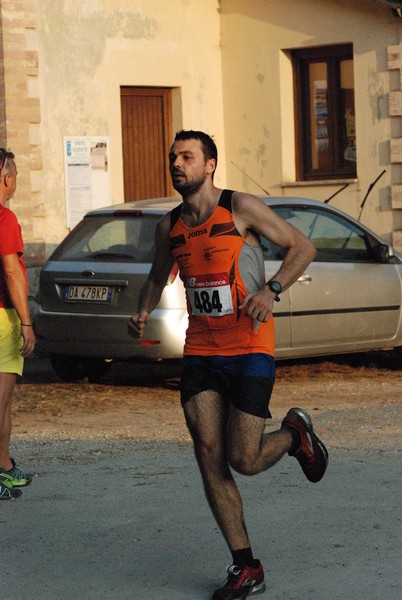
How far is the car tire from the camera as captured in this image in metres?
12.7

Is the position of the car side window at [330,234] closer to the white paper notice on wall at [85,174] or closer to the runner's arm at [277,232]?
the white paper notice on wall at [85,174]

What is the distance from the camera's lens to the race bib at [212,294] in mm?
5910

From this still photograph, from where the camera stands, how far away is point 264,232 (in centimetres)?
598

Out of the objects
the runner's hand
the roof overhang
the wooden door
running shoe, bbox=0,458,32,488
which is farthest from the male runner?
the wooden door

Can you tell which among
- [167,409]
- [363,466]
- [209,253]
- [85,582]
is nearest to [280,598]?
[85,582]

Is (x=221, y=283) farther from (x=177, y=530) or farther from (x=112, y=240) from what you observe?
(x=112, y=240)

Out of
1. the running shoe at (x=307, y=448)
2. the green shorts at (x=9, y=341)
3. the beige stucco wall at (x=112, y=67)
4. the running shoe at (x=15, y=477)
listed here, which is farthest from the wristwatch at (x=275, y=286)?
the beige stucco wall at (x=112, y=67)

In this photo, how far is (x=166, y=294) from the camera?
38.1 feet

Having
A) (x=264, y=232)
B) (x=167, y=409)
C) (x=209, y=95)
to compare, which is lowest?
(x=167, y=409)

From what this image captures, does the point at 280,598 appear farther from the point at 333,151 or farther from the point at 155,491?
the point at 333,151

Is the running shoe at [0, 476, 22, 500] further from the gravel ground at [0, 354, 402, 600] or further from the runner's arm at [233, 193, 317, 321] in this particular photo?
the runner's arm at [233, 193, 317, 321]

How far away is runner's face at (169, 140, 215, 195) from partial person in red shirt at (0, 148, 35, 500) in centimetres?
209

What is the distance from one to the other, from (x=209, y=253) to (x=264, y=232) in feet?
0.81

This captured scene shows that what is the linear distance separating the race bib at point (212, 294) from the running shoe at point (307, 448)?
2.55ft
